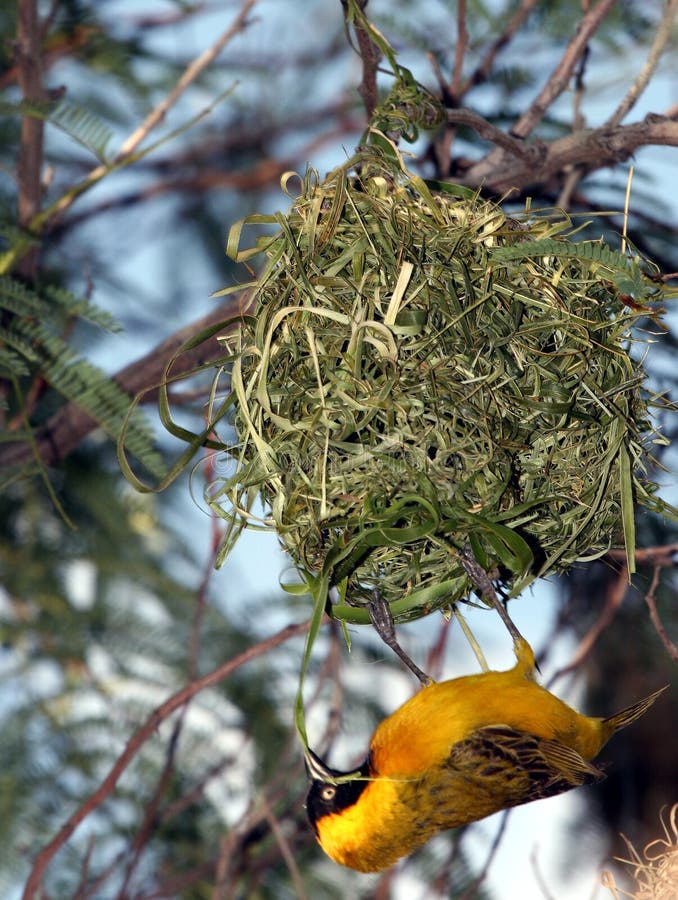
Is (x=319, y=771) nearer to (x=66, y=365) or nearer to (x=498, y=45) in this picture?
(x=66, y=365)

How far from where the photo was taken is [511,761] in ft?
6.49

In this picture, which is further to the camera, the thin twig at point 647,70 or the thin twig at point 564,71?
the thin twig at point 564,71

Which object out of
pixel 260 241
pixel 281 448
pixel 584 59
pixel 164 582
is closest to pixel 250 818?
pixel 164 582

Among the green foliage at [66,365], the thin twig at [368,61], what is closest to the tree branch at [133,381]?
the green foliage at [66,365]

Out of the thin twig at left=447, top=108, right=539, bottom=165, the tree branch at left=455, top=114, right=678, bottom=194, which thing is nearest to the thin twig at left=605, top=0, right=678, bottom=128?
the tree branch at left=455, top=114, right=678, bottom=194

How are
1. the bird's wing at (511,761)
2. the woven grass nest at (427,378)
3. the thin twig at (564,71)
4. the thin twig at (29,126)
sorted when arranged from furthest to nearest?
the thin twig at (29,126), the thin twig at (564,71), the bird's wing at (511,761), the woven grass nest at (427,378)

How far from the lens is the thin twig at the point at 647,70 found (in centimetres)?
216

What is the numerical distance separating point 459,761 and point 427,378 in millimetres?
781

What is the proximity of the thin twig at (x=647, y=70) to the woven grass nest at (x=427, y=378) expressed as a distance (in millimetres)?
560

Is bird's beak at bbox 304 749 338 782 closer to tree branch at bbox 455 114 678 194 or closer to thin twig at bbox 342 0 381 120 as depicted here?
tree branch at bbox 455 114 678 194

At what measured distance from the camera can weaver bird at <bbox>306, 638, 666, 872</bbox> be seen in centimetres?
197

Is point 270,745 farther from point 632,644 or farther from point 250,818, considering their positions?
point 632,644

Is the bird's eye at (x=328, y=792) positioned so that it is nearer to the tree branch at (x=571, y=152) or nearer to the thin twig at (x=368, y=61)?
the tree branch at (x=571, y=152)

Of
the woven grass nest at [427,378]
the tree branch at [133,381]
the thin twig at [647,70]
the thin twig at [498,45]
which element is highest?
the thin twig at [498,45]
